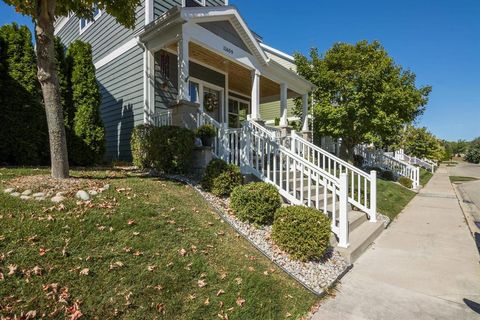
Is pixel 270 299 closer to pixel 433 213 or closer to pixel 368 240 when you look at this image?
pixel 368 240

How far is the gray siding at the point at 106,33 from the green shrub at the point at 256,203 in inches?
249

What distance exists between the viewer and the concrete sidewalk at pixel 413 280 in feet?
10.8

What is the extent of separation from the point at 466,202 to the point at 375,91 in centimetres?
551

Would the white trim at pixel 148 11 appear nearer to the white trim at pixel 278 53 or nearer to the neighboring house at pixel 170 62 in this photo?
the neighboring house at pixel 170 62

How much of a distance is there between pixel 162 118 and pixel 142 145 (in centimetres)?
114

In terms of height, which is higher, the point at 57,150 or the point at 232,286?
the point at 57,150

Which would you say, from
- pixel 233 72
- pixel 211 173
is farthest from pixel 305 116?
pixel 211 173

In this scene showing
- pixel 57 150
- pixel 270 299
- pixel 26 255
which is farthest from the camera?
pixel 57 150

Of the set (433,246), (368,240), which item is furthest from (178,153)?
(433,246)

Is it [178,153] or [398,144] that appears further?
[398,144]

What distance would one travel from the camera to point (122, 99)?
30.6 ft

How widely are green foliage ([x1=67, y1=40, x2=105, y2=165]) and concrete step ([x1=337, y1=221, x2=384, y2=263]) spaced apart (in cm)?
658

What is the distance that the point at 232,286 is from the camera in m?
3.22

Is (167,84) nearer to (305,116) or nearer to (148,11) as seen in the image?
Answer: (148,11)
